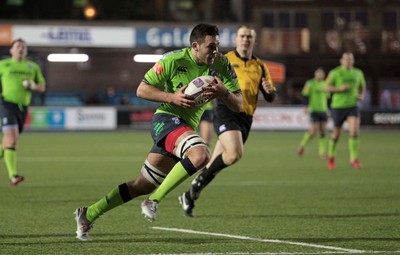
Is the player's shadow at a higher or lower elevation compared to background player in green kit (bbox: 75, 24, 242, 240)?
lower

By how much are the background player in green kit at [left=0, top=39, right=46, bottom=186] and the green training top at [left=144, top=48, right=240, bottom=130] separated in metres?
6.81

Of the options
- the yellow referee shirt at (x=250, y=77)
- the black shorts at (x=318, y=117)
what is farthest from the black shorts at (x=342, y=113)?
the yellow referee shirt at (x=250, y=77)

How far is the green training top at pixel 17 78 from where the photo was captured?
53.3ft

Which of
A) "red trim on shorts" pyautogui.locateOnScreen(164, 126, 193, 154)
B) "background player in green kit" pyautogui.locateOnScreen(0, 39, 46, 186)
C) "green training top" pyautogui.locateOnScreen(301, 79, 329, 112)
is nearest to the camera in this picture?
"red trim on shorts" pyautogui.locateOnScreen(164, 126, 193, 154)

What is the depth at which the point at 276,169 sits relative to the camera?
2053 centimetres

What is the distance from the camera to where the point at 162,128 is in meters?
9.41

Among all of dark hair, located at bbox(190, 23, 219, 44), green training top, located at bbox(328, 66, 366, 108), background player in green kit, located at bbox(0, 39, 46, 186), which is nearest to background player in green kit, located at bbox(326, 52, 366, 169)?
green training top, located at bbox(328, 66, 366, 108)

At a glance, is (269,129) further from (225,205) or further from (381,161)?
(225,205)

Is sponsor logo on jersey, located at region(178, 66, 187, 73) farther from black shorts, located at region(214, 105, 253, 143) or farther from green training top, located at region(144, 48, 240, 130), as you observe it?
black shorts, located at region(214, 105, 253, 143)

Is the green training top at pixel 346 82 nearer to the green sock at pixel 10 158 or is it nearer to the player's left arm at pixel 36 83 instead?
the player's left arm at pixel 36 83

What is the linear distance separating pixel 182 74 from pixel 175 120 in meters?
0.43

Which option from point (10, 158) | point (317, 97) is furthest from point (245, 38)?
point (317, 97)

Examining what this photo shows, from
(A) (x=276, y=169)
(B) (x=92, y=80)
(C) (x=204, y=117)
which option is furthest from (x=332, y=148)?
(B) (x=92, y=80)

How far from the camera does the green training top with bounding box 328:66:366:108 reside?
20.7m
